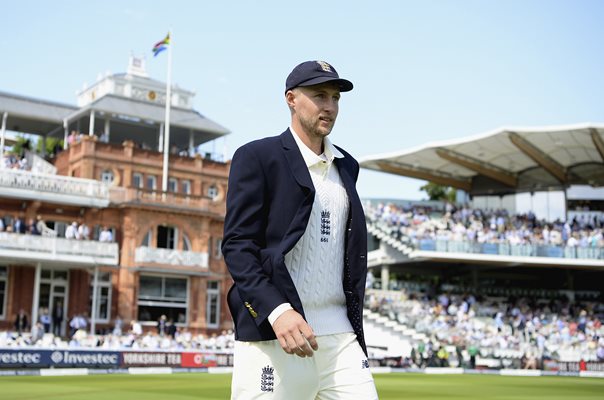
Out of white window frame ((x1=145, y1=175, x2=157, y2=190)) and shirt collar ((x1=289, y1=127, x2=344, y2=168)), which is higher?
white window frame ((x1=145, y1=175, x2=157, y2=190))

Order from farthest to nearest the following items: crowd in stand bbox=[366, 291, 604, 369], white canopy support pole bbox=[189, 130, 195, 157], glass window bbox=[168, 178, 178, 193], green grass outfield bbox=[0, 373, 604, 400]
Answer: white canopy support pole bbox=[189, 130, 195, 157] < glass window bbox=[168, 178, 178, 193] < crowd in stand bbox=[366, 291, 604, 369] < green grass outfield bbox=[0, 373, 604, 400]

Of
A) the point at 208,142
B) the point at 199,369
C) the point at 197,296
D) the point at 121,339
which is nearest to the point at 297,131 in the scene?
the point at 199,369

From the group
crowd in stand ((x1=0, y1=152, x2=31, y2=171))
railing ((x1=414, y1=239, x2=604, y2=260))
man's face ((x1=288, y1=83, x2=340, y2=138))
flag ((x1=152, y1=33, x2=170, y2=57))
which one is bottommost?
man's face ((x1=288, y1=83, x2=340, y2=138))

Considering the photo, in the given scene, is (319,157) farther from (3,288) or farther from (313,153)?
(3,288)

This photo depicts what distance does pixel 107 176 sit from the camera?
48.7 meters

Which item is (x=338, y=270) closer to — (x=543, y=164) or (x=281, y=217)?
(x=281, y=217)

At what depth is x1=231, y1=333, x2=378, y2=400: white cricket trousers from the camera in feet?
13.0

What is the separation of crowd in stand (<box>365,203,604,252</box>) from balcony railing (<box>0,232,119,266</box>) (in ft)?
50.7

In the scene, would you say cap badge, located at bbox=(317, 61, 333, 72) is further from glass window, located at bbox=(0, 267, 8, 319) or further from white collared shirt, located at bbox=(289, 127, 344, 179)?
glass window, located at bbox=(0, 267, 8, 319)

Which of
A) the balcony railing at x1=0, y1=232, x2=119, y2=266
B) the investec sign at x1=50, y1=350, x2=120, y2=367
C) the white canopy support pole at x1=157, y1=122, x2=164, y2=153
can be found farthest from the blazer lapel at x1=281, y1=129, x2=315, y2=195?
the white canopy support pole at x1=157, y1=122, x2=164, y2=153

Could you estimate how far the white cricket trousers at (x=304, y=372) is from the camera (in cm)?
395

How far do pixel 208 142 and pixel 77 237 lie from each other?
15.2m

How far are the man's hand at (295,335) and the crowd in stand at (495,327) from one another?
33.1 m

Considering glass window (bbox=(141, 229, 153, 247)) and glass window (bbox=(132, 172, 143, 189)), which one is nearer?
glass window (bbox=(141, 229, 153, 247))
